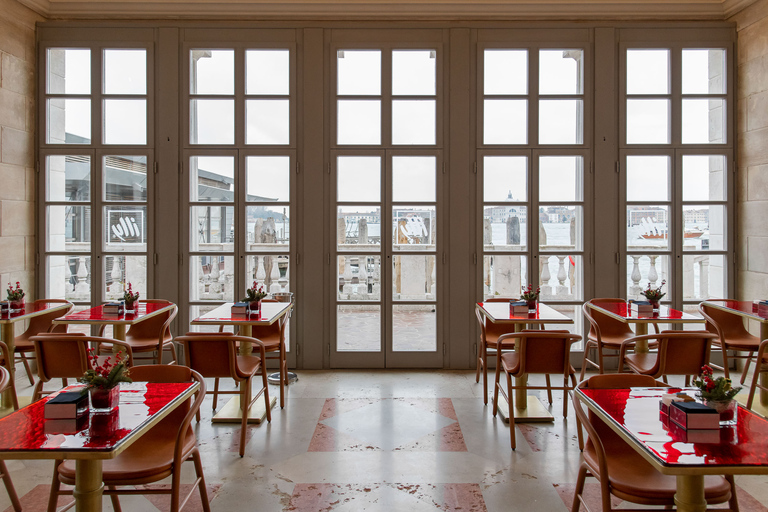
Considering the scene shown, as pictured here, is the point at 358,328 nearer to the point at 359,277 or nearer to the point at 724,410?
the point at 359,277

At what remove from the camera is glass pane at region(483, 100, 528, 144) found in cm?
612

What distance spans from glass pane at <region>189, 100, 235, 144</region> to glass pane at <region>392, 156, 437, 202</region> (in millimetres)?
2049

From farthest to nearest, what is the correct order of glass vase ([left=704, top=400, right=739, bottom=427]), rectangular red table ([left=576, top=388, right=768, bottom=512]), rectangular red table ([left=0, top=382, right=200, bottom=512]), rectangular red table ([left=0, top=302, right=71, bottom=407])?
rectangular red table ([left=0, top=302, right=71, bottom=407]) < glass vase ([left=704, top=400, right=739, bottom=427]) < rectangular red table ([left=0, top=382, right=200, bottom=512]) < rectangular red table ([left=576, top=388, right=768, bottom=512])

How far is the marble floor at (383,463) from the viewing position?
307 cm

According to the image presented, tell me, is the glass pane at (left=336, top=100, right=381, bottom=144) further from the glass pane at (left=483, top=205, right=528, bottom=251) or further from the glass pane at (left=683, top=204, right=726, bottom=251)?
the glass pane at (left=683, top=204, right=726, bottom=251)

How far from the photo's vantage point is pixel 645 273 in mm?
6152

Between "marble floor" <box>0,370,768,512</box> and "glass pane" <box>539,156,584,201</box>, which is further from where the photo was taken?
"glass pane" <box>539,156,584,201</box>

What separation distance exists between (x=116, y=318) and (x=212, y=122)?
2.74 meters

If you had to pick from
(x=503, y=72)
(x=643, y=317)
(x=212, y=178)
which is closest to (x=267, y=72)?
(x=212, y=178)

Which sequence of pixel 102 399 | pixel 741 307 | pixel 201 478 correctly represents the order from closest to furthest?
pixel 102 399 < pixel 201 478 < pixel 741 307

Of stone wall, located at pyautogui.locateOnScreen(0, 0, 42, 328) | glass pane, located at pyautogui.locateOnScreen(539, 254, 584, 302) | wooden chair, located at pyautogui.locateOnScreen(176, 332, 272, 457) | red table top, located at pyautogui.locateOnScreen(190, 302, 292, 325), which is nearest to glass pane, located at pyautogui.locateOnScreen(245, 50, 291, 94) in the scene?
stone wall, located at pyautogui.locateOnScreen(0, 0, 42, 328)

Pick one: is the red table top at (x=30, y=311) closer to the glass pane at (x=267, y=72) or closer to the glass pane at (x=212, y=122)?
the glass pane at (x=212, y=122)

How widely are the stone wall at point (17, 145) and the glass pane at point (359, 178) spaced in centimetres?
369

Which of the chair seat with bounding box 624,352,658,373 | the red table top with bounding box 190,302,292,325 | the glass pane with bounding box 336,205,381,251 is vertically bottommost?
the chair seat with bounding box 624,352,658,373
